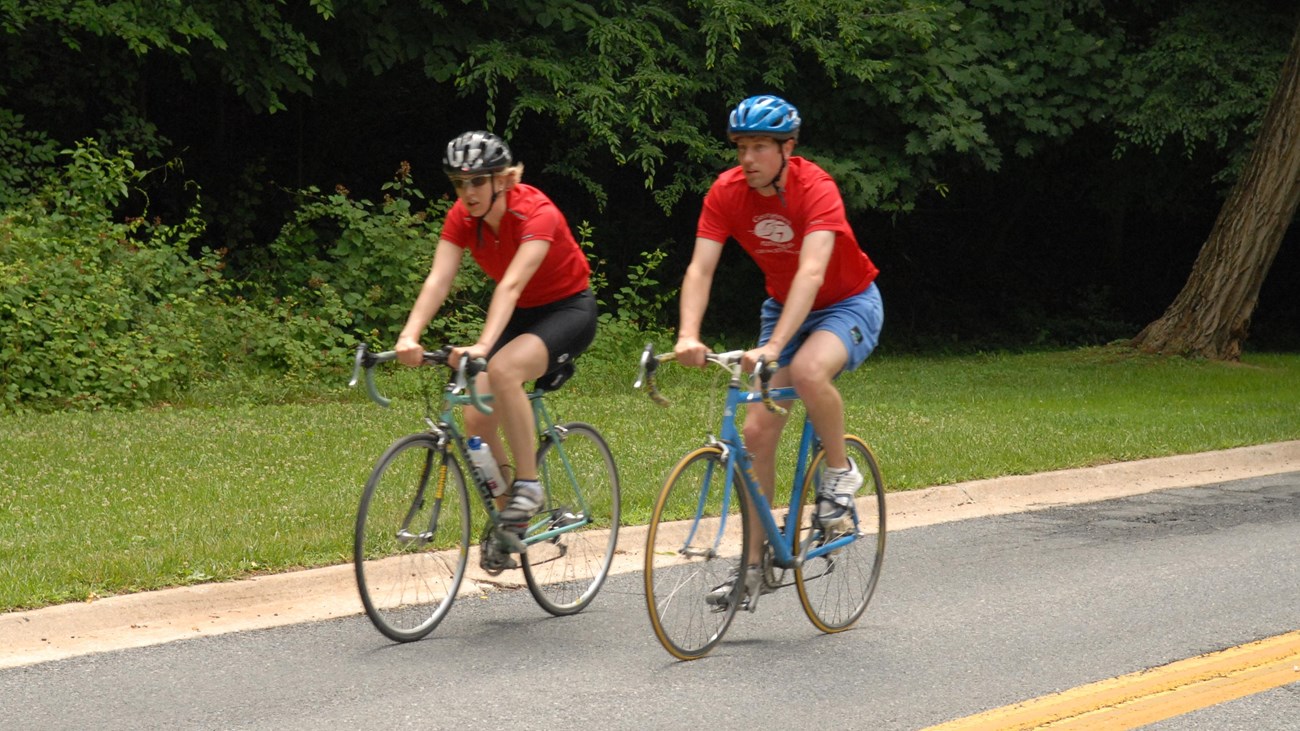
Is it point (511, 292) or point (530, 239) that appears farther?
point (530, 239)

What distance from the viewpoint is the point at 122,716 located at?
16.6ft

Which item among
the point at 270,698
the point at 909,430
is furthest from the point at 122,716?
the point at 909,430

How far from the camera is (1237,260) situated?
1933 centimetres

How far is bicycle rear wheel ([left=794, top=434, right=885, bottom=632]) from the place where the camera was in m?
6.14

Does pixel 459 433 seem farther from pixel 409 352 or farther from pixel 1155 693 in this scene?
pixel 1155 693

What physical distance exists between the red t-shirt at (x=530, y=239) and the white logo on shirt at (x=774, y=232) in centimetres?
74

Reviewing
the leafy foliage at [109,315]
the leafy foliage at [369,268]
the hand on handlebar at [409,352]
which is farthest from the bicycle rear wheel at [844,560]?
the leafy foliage at [369,268]

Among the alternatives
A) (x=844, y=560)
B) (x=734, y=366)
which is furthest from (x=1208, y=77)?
(x=734, y=366)

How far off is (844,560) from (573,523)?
3.94ft

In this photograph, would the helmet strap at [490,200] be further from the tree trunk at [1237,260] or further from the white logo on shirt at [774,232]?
the tree trunk at [1237,260]

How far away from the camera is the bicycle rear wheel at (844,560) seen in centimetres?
614

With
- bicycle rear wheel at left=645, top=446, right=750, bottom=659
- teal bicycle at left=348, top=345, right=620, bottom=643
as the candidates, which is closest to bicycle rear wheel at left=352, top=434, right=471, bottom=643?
teal bicycle at left=348, top=345, right=620, bottom=643

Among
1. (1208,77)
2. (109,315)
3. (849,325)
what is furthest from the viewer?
(1208,77)

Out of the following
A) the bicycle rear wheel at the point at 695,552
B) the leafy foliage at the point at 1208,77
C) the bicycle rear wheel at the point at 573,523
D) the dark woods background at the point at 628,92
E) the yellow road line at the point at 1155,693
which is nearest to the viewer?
the yellow road line at the point at 1155,693
